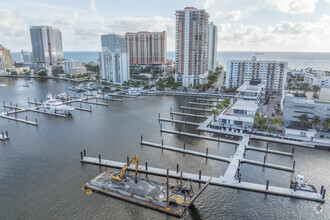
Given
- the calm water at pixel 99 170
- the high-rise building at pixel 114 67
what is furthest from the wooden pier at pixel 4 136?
the high-rise building at pixel 114 67

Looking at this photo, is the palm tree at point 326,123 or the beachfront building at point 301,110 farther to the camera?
the beachfront building at point 301,110

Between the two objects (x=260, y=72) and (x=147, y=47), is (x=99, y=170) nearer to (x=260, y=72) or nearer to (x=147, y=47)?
(x=260, y=72)

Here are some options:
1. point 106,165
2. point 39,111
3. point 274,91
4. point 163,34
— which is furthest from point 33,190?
point 163,34

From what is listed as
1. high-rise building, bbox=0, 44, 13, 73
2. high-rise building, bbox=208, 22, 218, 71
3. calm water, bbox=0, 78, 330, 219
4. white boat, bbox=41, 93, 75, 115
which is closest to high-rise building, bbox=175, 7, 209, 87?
high-rise building, bbox=208, 22, 218, 71

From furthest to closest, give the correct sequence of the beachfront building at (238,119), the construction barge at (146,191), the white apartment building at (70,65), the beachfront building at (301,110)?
the white apartment building at (70,65), the beachfront building at (238,119), the beachfront building at (301,110), the construction barge at (146,191)

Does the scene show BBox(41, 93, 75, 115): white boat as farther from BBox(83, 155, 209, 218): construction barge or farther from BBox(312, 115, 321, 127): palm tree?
BBox(312, 115, 321, 127): palm tree

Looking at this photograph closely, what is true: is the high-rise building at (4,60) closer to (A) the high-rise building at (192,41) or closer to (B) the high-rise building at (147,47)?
(B) the high-rise building at (147,47)

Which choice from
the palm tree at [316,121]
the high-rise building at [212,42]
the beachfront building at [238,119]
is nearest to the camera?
the palm tree at [316,121]
